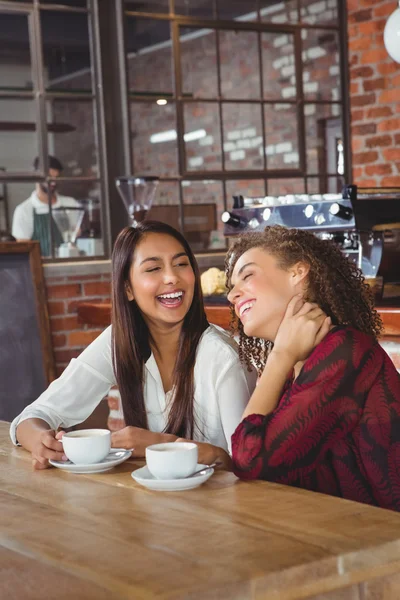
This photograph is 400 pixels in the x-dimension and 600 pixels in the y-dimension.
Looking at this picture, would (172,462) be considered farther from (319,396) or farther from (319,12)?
(319,12)

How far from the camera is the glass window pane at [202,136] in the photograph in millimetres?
5547

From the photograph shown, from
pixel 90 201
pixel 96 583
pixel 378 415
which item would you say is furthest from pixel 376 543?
pixel 90 201

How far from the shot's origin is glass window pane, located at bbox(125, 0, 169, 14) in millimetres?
5336

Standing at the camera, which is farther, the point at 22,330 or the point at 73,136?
the point at 73,136

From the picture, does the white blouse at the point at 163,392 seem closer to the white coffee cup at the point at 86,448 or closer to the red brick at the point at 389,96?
the white coffee cup at the point at 86,448

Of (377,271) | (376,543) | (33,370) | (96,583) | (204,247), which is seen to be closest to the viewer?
(96,583)

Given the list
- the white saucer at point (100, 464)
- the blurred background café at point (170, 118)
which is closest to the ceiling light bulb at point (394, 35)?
the blurred background café at point (170, 118)

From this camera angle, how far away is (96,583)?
116 centimetres

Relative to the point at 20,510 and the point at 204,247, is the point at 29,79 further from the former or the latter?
the point at 20,510

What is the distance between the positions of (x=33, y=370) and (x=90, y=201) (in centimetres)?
128

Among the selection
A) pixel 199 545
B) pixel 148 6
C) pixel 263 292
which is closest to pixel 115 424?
pixel 263 292

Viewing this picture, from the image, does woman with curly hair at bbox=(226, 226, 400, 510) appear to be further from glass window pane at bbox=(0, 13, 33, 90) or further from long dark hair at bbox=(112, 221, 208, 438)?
glass window pane at bbox=(0, 13, 33, 90)

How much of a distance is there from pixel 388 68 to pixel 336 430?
429 cm

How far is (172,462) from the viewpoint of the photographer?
1.63m
